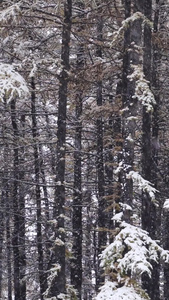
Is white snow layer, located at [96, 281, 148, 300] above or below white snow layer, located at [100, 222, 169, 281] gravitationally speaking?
below

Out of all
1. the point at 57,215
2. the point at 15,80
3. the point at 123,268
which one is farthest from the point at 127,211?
the point at 15,80

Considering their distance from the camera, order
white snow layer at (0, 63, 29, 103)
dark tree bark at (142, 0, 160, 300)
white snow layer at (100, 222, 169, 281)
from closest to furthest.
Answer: white snow layer at (100, 222, 169, 281)
white snow layer at (0, 63, 29, 103)
dark tree bark at (142, 0, 160, 300)

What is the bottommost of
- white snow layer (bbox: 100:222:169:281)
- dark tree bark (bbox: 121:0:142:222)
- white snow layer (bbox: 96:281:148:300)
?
white snow layer (bbox: 96:281:148:300)

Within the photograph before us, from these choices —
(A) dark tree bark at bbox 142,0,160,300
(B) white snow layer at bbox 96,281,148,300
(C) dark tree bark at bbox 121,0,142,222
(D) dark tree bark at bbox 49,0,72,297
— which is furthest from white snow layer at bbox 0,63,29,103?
(A) dark tree bark at bbox 142,0,160,300

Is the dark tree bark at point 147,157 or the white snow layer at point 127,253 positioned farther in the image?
the dark tree bark at point 147,157

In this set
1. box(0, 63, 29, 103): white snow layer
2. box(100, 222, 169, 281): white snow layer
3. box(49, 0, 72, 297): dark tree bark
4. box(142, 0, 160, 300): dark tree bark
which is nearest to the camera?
box(100, 222, 169, 281): white snow layer

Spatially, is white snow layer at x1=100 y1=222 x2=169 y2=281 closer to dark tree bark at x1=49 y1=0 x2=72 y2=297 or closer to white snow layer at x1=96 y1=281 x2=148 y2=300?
white snow layer at x1=96 y1=281 x2=148 y2=300

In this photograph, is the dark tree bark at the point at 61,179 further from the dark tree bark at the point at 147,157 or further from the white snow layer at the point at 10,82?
the dark tree bark at the point at 147,157

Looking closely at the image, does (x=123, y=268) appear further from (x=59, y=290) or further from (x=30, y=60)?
(x=30, y=60)

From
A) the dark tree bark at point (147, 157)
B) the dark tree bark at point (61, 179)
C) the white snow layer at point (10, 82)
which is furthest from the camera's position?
the dark tree bark at point (147, 157)

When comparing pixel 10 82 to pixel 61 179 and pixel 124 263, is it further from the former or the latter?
pixel 124 263

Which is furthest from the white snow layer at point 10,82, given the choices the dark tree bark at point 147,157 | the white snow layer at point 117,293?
the dark tree bark at point 147,157

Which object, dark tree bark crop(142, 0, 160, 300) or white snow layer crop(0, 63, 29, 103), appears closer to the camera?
white snow layer crop(0, 63, 29, 103)

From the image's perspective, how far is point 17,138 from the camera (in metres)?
14.5
